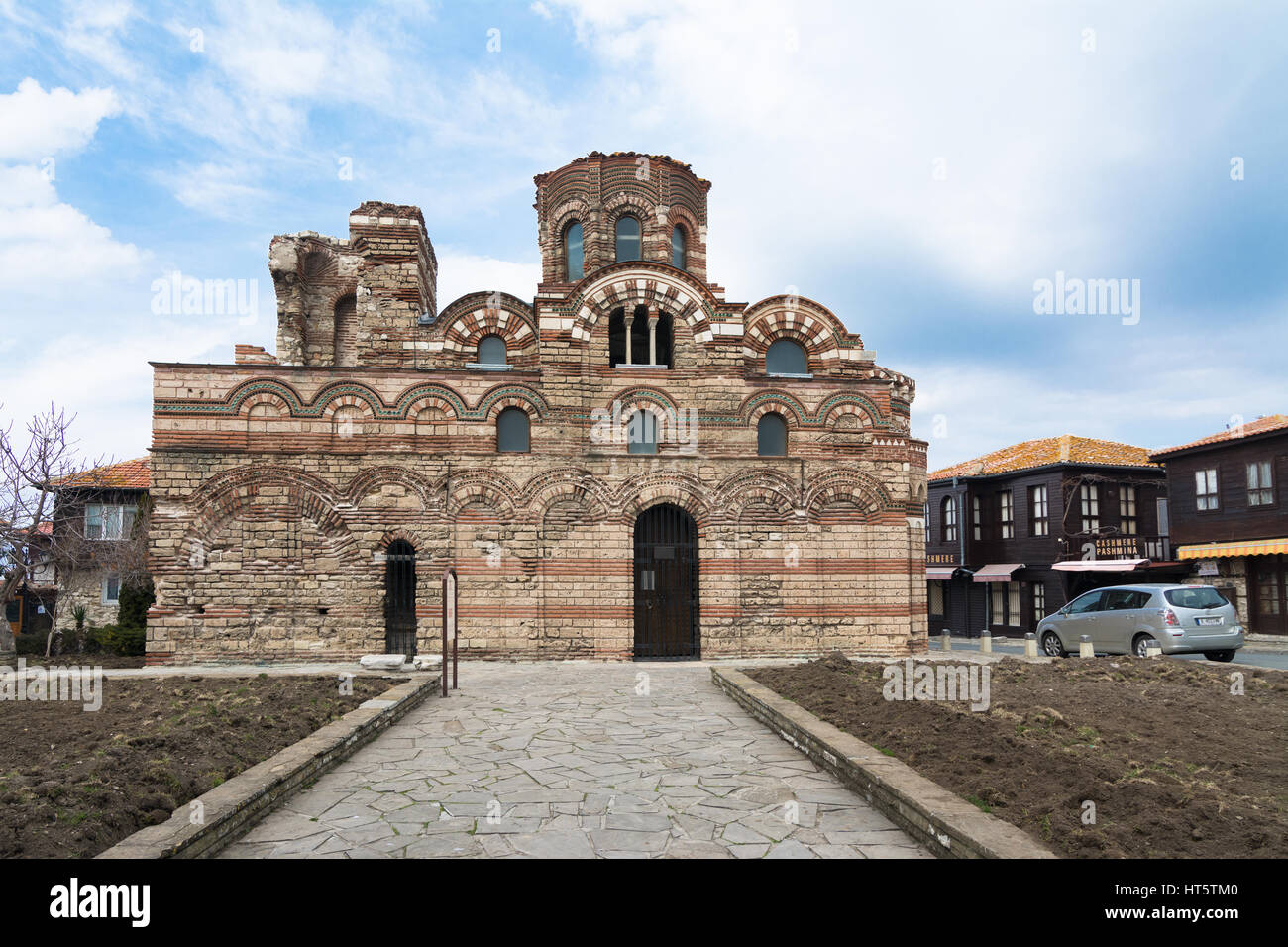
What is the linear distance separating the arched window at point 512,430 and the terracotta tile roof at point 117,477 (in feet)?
45.9

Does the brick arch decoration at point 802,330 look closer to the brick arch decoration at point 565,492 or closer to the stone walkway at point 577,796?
the brick arch decoration at point 565,492

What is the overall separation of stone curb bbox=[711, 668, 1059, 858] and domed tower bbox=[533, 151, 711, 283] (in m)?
14.6

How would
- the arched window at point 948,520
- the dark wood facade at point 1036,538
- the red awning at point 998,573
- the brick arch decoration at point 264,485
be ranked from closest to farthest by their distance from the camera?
the brick arch decoration at point 264,485 < the dark wood facade at point 1036,538 < the red awning at point 998,573 < the arched window at point 948,520

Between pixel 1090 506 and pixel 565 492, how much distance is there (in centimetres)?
2063

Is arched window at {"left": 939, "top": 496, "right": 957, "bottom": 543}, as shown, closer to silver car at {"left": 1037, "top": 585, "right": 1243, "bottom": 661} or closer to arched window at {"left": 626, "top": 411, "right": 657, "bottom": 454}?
silver car at {"left": 1037, "top": 585, "right": 1243, "bottom": 661}

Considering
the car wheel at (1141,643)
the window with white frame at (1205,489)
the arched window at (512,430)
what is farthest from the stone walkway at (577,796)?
the window with white frame at (1205,489)

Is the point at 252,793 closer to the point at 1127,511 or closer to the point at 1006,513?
the point at 1006,513

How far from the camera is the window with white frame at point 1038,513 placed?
89.6ft

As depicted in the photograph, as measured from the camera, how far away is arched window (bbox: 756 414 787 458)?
51.5ft

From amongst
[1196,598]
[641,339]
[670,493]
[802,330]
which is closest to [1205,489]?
[1196,598]

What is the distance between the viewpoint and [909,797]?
4809 millimetres

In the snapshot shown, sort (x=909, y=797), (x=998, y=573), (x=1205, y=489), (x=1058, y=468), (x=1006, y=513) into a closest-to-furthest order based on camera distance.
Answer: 1. (x=909, y=797)
2. (x=1205, y=489)
3. (x=1058, y=468)
4. (x=998, y=573)
5. (x=1006, y=513)

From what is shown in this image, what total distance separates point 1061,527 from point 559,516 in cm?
1940

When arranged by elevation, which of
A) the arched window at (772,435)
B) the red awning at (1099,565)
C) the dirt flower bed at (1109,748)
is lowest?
the dirt flower bed at (1109,748)
